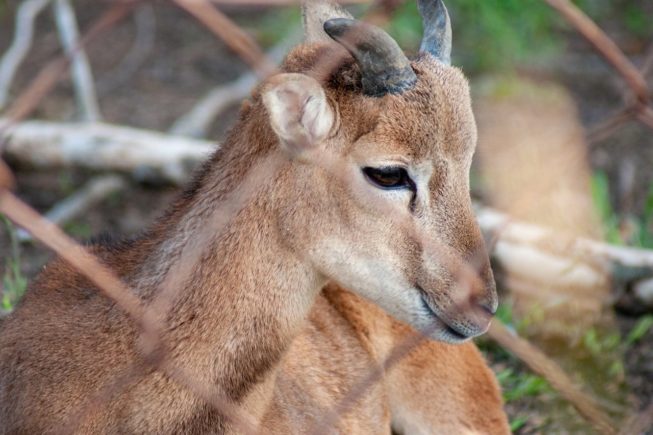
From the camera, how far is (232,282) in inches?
111

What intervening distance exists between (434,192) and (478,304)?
0.34 metres

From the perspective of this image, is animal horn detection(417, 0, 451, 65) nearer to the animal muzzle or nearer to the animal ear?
the animal ear

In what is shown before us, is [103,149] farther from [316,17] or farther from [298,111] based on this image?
[298,111]

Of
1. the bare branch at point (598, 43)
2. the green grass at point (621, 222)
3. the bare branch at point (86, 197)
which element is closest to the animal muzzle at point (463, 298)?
the bare branch at point (598, 43)

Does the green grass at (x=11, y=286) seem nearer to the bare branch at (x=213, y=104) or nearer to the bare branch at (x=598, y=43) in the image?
the bare branch at (x=213, y=104)

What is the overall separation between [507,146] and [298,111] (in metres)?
4.44

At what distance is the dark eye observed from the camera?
8.95 feet

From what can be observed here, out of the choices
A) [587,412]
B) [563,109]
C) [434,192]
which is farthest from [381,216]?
[563,109]

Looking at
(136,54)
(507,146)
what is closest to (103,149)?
(136,54)

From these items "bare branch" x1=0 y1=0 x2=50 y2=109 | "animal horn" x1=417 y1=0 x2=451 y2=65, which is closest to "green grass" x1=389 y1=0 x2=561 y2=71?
"bare branch" x1=0 y1=0 x2=50 y2=109

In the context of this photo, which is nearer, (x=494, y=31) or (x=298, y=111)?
(x=298, y=111)

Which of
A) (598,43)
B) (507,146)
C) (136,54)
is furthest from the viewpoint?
(136,54)

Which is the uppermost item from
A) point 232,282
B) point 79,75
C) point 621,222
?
point 232,282

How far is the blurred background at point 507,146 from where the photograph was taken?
4562 millimetres
